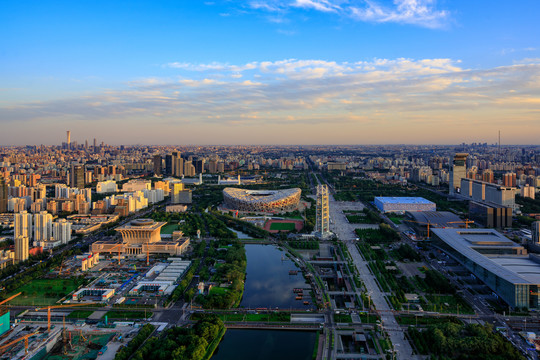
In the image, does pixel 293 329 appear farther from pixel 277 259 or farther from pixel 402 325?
pixel 277 259

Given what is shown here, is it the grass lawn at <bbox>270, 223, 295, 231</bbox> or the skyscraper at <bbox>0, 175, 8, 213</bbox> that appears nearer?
the grass lawn at <bbox>270, 223, 295, 231</bbox>

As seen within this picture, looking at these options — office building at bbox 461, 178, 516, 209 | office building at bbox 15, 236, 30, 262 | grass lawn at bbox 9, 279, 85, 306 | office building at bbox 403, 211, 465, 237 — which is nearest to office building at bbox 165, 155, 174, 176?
office building at bbox 461, 178, 516, 209

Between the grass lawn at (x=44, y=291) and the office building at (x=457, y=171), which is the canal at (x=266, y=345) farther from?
the office building at (x=457, y=171)

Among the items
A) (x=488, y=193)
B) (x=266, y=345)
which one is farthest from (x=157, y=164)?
(x=266, y=345)

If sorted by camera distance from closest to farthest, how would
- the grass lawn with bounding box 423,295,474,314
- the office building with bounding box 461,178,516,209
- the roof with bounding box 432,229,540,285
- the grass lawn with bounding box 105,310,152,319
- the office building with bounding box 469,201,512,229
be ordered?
the grass lawn with bounding box 105,310,152,319, the grass lawn with bounding box 423,295,474,314, the roof with bounding box 432,229,540,285, the office building with bounding box 469,201,512,229, the office building with bounding box 461,178,516,209

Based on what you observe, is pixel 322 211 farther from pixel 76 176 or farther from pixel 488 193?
pixel 76 176

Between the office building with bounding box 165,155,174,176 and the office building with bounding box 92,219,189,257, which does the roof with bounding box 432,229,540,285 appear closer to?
the office building with bounding box 92,219,189,257
